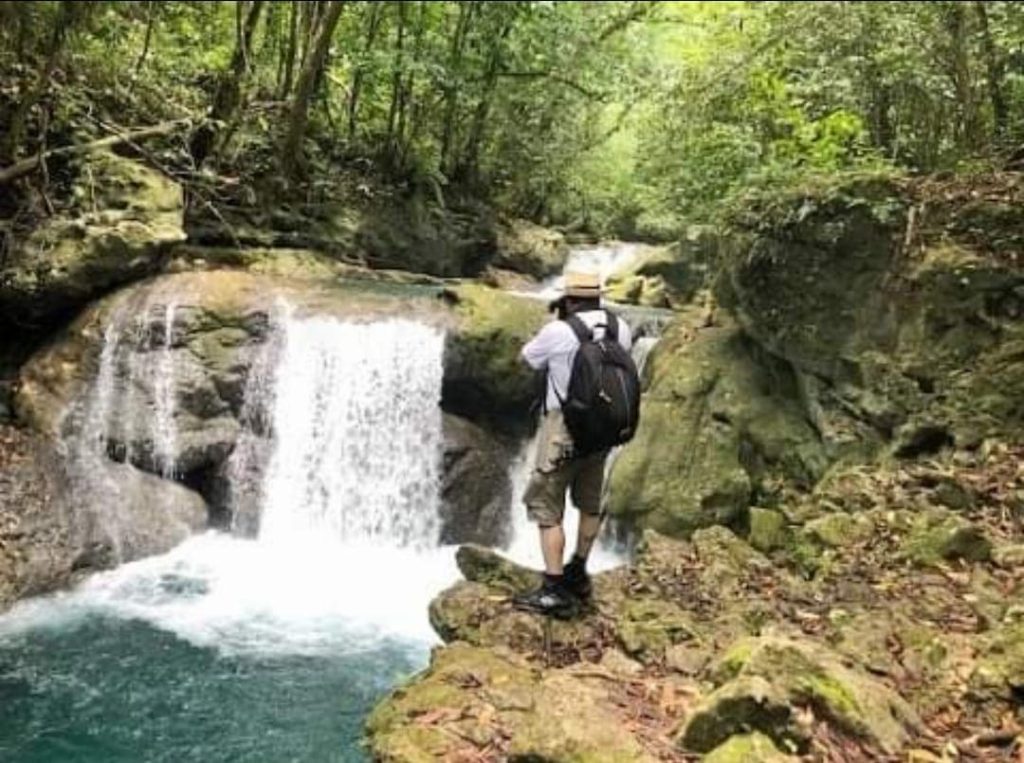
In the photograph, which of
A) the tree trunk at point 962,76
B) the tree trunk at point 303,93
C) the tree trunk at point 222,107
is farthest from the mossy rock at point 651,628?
the tree trunk at point 222,107

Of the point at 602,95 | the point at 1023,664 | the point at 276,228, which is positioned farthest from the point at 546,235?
the point at 1023,664

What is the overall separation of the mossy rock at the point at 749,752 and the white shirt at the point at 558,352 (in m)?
2.15

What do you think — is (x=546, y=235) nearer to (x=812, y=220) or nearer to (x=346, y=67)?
(x=346, y=67)

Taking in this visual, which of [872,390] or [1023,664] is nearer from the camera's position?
[1023,664]

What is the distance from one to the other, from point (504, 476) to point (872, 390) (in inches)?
169

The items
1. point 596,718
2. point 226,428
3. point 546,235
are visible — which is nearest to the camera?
point 596,718

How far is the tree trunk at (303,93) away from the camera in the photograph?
12914 millimetres

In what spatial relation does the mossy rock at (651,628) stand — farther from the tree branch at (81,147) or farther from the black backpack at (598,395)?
the tree branch at (81,147)

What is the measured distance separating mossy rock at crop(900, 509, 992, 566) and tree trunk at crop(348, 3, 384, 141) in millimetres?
9984

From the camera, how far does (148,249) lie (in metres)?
11.3

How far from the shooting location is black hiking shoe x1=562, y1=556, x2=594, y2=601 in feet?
18.5

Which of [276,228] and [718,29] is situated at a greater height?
[718,29]

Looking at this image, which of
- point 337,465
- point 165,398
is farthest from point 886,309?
point 165,398

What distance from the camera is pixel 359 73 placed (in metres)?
15.4
